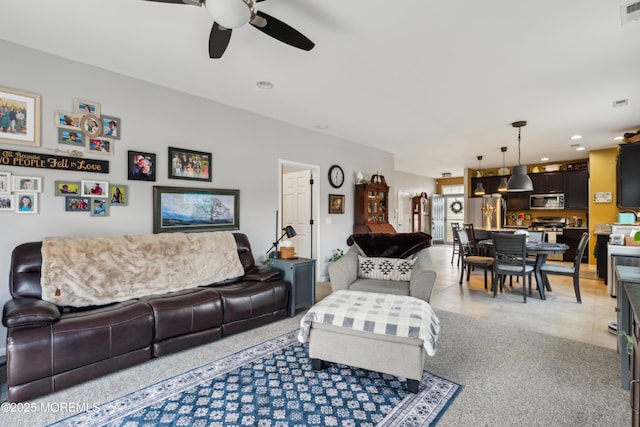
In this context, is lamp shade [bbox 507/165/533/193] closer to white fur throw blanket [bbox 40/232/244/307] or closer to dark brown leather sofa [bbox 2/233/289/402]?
dark brown leather sofa [bbox 2/233/289/402]

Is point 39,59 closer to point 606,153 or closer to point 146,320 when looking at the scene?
point 146,320

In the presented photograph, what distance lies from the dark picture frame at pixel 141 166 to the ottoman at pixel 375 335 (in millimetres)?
2360

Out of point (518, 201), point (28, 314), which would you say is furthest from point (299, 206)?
point (518, 201)

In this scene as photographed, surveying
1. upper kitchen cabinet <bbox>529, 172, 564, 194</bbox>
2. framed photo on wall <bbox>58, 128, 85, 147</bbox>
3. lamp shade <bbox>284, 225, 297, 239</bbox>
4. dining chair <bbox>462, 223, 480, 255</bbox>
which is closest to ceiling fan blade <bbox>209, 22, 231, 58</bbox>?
framed photo on wall <bbox>58, 128, 85, 147</bbox>

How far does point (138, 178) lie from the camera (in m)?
3.34

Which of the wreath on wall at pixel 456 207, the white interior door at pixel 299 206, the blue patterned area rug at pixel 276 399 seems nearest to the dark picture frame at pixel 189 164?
the white interior door at pixel 299 206

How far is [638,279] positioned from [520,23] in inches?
76.0

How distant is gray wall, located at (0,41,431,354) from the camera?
108 inches

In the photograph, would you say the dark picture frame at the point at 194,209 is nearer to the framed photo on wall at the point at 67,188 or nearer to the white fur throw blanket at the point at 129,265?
the white fur throw blanket at the point at 129,265

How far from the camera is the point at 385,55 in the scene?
2791 mm

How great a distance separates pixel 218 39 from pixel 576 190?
30.0ft

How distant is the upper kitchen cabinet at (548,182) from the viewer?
8086 mm

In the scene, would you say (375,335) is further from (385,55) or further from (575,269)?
(575,269)

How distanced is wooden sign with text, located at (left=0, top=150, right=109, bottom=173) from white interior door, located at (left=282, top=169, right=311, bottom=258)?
3.13m
